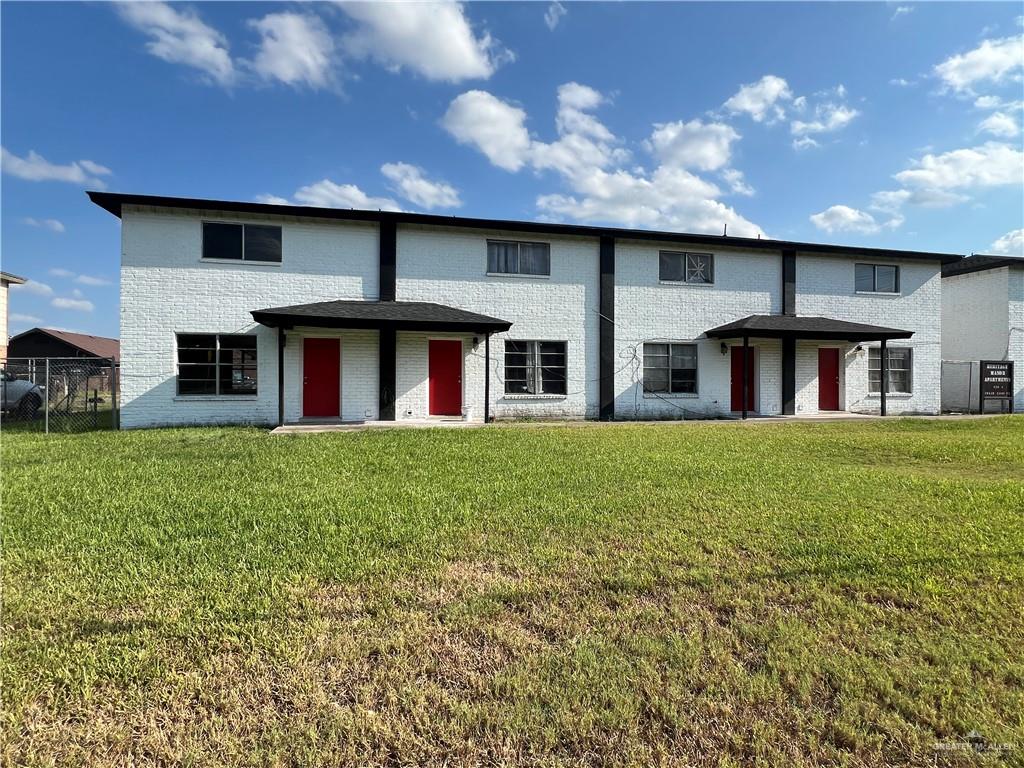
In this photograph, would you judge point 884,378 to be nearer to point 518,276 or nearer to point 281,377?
point 518,276

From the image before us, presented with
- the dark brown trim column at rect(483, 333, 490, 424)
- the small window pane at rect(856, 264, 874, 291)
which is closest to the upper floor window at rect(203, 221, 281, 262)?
the dark brown trim column at rect(483, 333, 490, 424)

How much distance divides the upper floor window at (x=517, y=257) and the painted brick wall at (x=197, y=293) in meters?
3.68

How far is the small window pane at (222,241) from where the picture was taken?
537 inches

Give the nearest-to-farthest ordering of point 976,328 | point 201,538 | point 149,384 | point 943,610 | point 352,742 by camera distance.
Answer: point 352,742 → point 943,610 → point 201,538 → point 149,384 → point 976,328

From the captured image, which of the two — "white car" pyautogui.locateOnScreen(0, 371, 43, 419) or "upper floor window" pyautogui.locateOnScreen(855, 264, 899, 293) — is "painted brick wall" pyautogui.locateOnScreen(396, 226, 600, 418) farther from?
"white car" pyautogui.locateOnScreen(0, 371, 43, 419)

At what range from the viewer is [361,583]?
3.57m

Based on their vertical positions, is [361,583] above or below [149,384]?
below

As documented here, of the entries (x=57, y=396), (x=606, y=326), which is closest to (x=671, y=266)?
(x=606, y=326)

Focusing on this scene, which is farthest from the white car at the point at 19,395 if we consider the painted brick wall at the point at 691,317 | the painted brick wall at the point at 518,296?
the painted brick wall at the point at 691,317

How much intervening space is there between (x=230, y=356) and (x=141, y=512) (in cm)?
989

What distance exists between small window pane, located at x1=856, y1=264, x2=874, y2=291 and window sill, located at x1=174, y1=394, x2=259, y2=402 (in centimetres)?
2093

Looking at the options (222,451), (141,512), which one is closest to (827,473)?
(141,512)

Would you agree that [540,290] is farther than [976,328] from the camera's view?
No

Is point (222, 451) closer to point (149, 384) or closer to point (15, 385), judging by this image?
point (149, 384)
